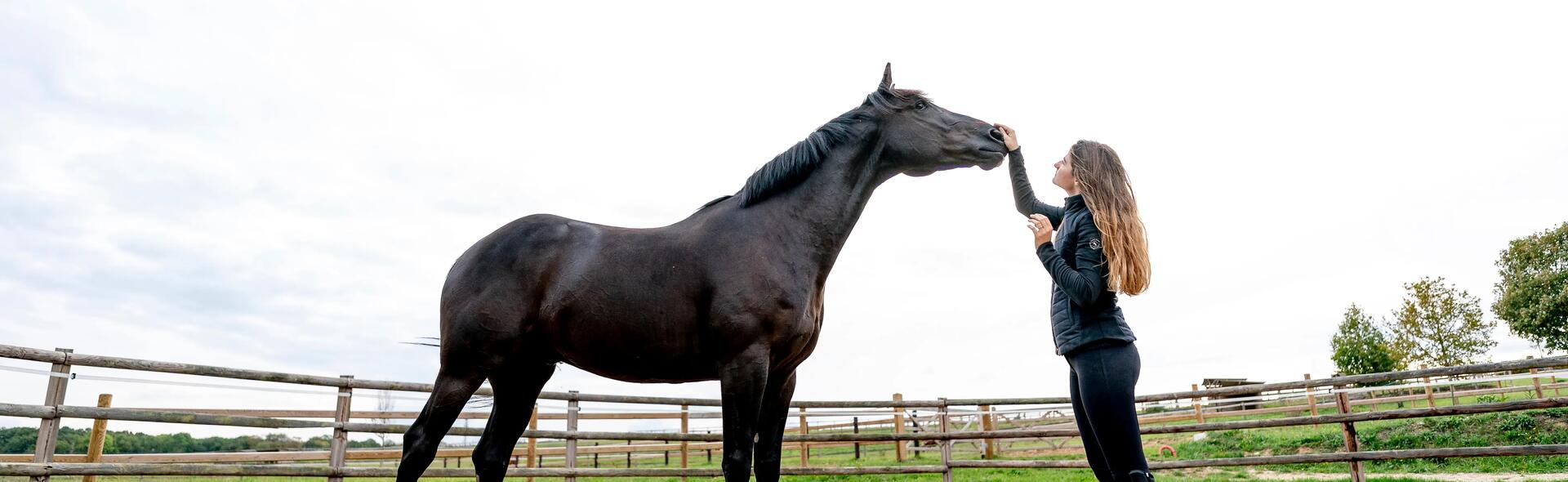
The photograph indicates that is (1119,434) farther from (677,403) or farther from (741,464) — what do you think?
(677,403)

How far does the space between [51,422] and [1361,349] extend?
3377 cm

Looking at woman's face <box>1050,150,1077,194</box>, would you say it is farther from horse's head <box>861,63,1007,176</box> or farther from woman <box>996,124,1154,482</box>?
horse's head <box>861,63,1007,176</box>

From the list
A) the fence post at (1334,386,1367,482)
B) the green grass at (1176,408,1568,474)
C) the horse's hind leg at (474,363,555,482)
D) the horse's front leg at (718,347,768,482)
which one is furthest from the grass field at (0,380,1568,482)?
the horse's front leg at (718,347,768,482)

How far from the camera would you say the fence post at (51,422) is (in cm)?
533

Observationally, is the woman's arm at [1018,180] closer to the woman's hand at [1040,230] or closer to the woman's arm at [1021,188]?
the woman's arm at [1021,188]

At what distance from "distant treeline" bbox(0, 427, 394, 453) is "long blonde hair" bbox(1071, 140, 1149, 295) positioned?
24.6ft

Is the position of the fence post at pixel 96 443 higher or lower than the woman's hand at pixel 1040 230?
lower

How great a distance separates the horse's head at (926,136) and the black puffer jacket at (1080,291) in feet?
2.49

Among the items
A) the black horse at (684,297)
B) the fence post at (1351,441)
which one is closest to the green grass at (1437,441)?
the fence post at (1351,441)

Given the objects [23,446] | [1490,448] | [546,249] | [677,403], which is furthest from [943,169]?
[23,446]

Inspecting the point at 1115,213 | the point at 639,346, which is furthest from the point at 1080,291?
the point at 639,346

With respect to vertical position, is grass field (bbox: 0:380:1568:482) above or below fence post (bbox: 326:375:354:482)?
below

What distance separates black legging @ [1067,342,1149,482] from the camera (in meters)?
2.50

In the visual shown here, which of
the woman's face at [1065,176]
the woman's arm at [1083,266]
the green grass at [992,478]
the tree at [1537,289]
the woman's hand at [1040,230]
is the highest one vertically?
the tree at [1537,289]
